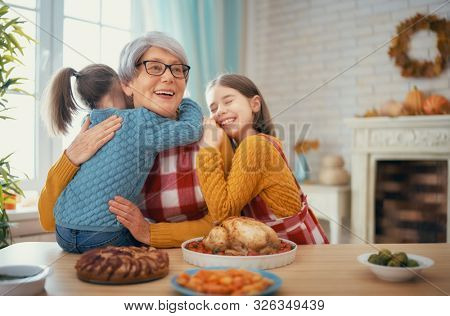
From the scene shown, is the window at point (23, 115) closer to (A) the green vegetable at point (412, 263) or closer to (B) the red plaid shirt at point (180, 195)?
(B) the red plaid shirt at point (180, 195)

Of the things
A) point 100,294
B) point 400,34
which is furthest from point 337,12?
point 100,294

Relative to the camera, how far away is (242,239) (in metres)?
0.43

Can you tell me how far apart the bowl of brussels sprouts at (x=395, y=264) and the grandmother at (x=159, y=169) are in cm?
22

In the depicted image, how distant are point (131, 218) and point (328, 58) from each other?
1.55ft

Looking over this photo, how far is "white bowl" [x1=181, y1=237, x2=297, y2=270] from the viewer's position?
1.33ft

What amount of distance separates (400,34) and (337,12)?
5.3 inches

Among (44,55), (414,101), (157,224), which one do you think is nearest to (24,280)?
(157,224)

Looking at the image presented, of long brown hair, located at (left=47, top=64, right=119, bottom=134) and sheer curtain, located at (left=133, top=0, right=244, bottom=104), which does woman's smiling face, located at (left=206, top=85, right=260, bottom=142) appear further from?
long brown hair, located at (left=47, top=64, right=119, bottom=134)

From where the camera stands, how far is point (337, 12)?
0.76m

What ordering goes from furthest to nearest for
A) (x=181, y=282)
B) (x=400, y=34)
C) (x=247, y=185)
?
(x=400, y=34)
(x=247, y=185)
(x=181, y=282)

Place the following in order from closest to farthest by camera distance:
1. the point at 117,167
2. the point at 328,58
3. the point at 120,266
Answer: the point at 120,266 < the point at 117,167 < the point at 328,58

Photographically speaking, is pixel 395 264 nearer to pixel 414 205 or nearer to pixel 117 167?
pixel 414 205
